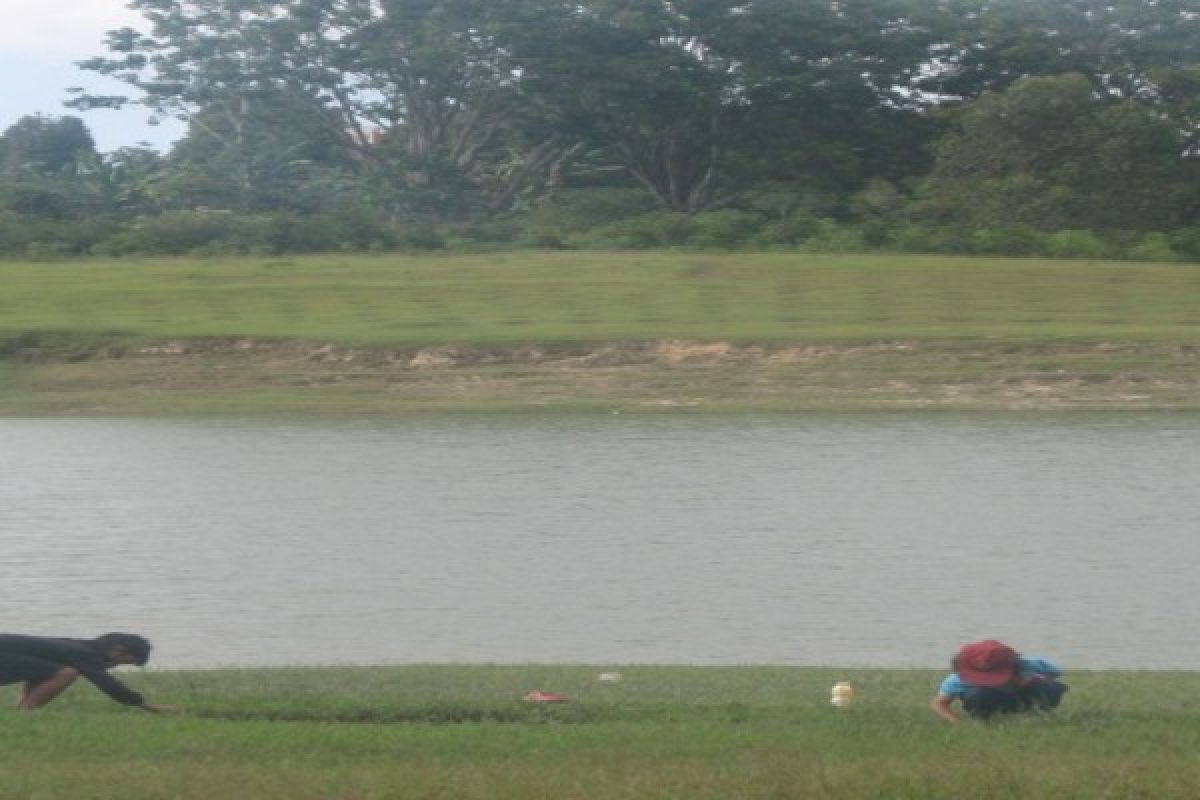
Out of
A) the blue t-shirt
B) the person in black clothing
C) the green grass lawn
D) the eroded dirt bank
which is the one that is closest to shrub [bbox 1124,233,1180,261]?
the green grass lawn

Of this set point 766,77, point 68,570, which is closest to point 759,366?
point 68,570

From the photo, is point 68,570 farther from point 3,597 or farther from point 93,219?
point 93,219

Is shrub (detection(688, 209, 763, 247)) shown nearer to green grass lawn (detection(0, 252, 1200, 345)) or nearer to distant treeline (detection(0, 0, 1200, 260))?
green grass lawn (detection(0, 252, 1200, 345))

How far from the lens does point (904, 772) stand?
24.7 feet

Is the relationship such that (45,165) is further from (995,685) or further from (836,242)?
(995,685)

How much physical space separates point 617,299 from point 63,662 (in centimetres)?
2188

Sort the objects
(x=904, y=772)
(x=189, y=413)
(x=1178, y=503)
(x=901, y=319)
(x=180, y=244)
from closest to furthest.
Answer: (x=904, y=772) < (x=1178, y=503) < (x=189, y=413) < (x=901, y=319) < (x=180, y=244)

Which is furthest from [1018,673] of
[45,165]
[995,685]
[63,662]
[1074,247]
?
[45,165]

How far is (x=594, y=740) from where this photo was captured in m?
8.52

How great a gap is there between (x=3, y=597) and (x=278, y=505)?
4.49m

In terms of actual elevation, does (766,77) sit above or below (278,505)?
above

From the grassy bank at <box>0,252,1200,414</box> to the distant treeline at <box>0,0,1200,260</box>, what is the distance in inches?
453

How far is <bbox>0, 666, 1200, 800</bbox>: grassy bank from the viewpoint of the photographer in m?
7.38

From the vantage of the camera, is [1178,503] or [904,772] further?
[1178,503]
